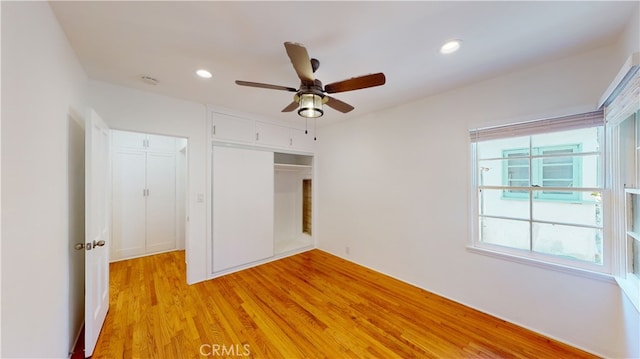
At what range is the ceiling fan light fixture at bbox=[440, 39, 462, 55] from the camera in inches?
67.7

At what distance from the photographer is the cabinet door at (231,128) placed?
10.5 feet

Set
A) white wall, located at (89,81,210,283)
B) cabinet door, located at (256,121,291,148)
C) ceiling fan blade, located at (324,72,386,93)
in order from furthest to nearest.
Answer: cabinet door, located at (256,121,291,148) → white wall, located at (89,81,210,283) → ceiling fan blade, located at (324,72,386,93)

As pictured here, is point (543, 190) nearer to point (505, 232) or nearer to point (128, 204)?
point (505, 232)

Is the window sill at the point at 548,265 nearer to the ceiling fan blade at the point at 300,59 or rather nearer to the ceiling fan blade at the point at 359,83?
the ceiling fan blade at the point at 359,83

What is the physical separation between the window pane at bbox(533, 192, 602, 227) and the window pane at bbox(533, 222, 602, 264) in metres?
0.06

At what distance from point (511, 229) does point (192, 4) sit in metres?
3.37

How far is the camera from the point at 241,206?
3467 millimetres

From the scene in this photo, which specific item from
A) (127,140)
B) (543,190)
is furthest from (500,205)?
(127,140)

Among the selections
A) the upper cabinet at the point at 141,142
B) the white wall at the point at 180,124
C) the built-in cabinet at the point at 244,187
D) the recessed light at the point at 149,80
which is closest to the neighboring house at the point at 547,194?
the built-in cabinet at the point at 244,187

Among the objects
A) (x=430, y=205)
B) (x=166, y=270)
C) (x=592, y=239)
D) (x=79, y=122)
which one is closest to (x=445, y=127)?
(x=430, y=205)

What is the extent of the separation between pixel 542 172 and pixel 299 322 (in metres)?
2.78

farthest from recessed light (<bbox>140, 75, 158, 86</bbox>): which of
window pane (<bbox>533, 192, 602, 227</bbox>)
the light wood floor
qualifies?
window pane (<bbox>533, 192, 602, 227</bbox>)

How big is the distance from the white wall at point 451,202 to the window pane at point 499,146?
182mm

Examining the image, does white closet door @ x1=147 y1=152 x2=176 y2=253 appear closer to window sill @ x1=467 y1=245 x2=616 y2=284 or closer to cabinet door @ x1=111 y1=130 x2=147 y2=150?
cabinet door @ x1=111 y1=130 x2=147 y2=150
